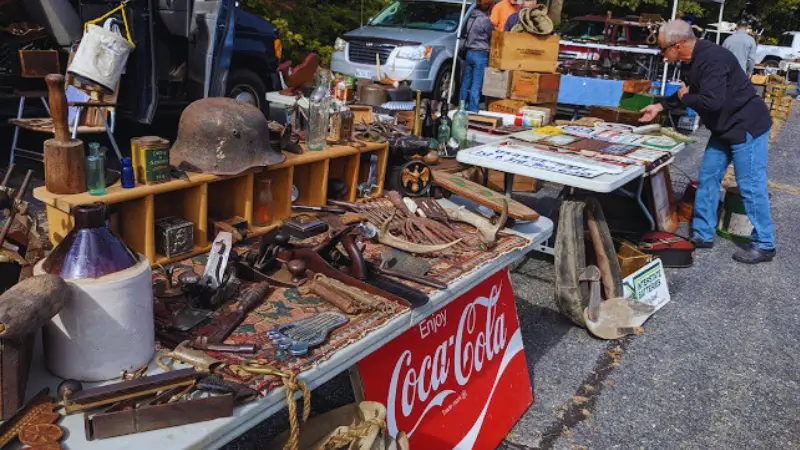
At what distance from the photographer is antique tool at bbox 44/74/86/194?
2314 millimetres

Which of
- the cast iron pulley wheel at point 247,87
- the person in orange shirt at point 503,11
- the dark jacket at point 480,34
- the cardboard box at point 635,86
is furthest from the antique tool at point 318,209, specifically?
the cardboard box at point 635,86

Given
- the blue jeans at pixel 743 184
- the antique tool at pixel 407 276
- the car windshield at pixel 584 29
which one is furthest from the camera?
the car windshield at pixel 584 29

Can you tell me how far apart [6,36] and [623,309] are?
19.9 feet

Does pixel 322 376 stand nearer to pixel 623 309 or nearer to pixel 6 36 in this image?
pixel 623 309

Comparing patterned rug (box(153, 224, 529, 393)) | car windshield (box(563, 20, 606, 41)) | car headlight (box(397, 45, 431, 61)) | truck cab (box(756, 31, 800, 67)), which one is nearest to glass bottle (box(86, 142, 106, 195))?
patterned rug (box(153, 224, 529, 393))

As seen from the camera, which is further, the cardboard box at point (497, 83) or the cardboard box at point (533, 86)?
the cardboard box at point (497, 83)

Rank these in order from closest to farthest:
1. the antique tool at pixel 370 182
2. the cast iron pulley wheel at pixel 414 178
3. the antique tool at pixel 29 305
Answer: the antique tool at pixel 29 305 → the antique tool at pixel 370 182 → the cast iron pulley wheel at pixel 414 178

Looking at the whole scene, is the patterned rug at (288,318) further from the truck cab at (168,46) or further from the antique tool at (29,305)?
the truck cab at (168,46)

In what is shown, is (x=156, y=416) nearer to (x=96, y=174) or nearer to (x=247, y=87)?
(x=96, y=174)

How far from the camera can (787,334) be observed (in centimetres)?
467

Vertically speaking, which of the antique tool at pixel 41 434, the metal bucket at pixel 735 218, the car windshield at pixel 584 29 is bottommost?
the metal bucket at pixel 735 218

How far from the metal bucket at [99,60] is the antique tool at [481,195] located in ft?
7.93

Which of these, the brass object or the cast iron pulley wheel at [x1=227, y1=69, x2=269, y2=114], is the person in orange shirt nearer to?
the cast iron pulley wheel at [x1=227, y1=69, x2=269, y2=114]

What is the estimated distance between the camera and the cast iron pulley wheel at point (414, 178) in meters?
3.90
